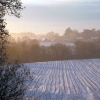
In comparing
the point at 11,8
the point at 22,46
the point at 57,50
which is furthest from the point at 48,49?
the point at 11,8

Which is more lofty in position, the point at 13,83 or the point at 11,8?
the point at 11,8

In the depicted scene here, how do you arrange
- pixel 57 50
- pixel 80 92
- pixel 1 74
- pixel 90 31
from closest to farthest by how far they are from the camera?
pixel 1 74
pixel 80 92
pixel 57 50
pixel 90 31

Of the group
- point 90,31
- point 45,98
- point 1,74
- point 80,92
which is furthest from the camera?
point 90,31

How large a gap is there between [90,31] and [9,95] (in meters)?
129

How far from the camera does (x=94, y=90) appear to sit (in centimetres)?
2944

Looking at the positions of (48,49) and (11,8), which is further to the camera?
(48,49)

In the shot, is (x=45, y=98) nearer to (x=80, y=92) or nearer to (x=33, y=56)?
(x=80, y=92)

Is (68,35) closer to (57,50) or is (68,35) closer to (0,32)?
(57,50)

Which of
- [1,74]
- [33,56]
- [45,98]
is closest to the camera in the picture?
[1,74]

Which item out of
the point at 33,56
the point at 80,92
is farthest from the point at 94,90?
the point at 33,56

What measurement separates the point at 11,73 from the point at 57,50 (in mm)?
67531

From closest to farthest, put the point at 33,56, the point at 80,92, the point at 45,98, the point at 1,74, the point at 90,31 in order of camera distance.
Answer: the point at 1,74 < the point at 45,98 < the point at 80,92 < the point at 33,56 < the point at 90,31

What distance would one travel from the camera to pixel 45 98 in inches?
957

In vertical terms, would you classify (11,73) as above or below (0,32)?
below
